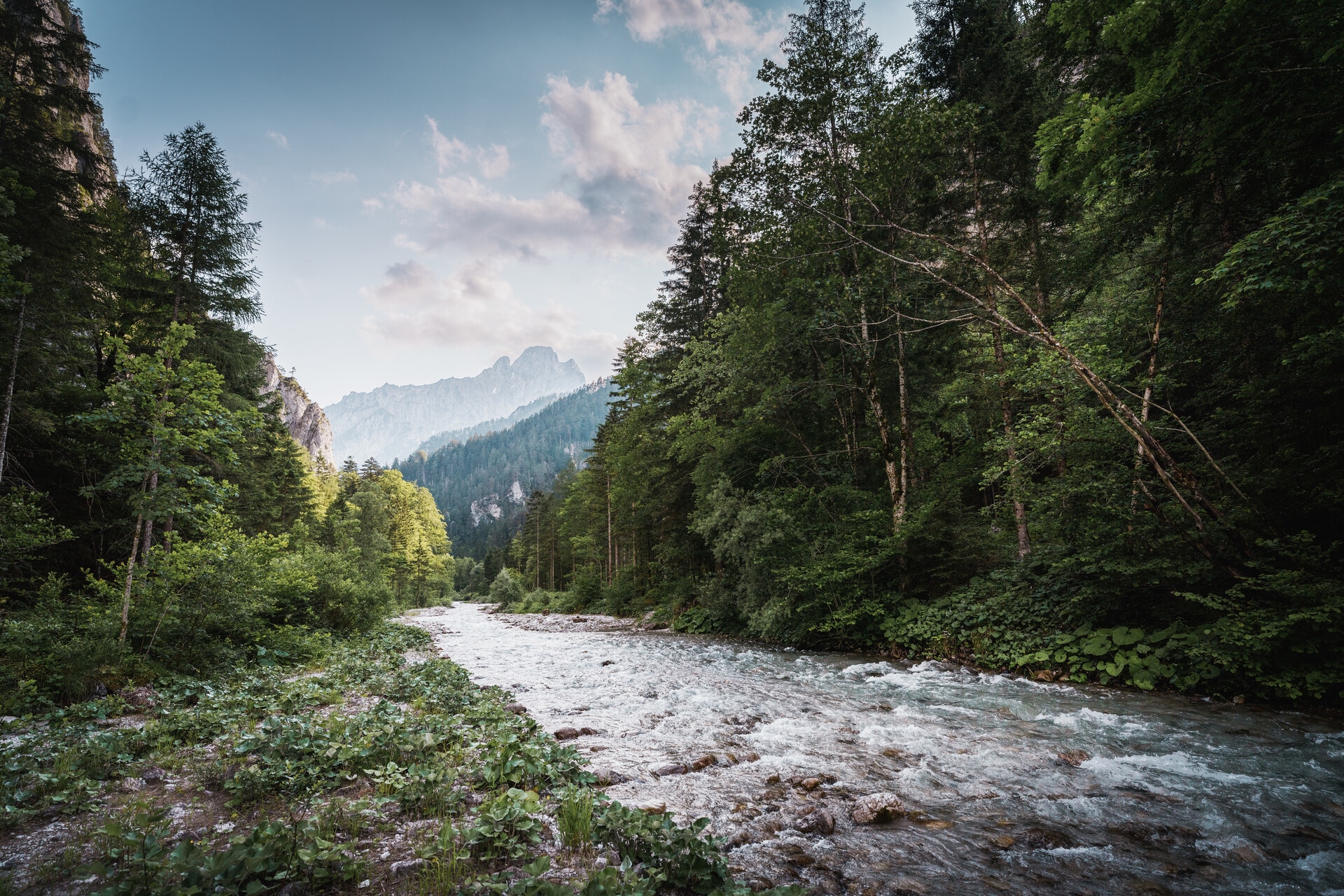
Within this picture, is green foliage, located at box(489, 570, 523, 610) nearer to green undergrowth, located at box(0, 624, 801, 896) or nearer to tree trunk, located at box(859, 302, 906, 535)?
tree trunk, located at box(859, 302, 906, 535)

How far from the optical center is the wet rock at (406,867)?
9.49 feet

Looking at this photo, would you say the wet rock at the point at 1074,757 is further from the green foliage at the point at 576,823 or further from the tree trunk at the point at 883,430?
the tree trunk at the point at 883,430

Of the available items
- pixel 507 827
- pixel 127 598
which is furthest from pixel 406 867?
pixel 127 598

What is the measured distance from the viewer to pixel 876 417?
13.3 metres

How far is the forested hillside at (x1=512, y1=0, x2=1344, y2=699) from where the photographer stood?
20.4 ft

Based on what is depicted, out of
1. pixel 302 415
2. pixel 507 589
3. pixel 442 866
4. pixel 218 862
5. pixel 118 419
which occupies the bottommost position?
pixel 507 589

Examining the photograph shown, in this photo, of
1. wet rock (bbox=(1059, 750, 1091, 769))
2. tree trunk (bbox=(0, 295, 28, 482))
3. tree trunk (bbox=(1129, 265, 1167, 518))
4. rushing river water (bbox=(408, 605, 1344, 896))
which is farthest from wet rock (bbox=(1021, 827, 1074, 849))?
tree trunk (bbox=(0, 295, 28, 482))

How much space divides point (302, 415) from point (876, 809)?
328 feet

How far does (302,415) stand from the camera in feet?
268

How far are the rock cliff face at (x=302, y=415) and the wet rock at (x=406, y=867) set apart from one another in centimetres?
8340

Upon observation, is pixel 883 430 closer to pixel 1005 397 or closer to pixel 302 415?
pixel 1005 397

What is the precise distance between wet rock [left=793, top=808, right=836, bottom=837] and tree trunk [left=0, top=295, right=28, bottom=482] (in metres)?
14.3

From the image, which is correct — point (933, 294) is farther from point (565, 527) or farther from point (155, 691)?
point (565, 527)

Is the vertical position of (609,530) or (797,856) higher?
(609,530)
